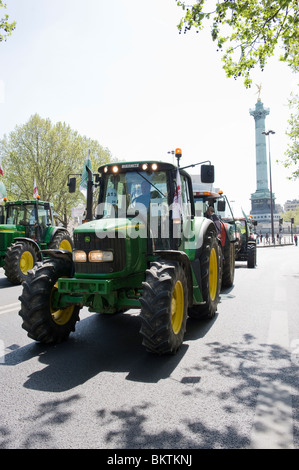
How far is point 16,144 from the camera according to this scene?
109 feet

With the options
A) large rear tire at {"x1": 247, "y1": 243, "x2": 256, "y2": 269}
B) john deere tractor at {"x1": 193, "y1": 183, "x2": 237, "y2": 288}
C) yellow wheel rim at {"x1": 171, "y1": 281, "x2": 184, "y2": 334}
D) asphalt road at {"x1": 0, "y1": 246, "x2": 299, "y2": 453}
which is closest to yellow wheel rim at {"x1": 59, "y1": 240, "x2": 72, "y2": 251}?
john deere tractor at {"x1": 193, "y1": 183, "x2": 237, "y2": 288}

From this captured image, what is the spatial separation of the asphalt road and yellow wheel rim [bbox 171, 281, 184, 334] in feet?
1.11

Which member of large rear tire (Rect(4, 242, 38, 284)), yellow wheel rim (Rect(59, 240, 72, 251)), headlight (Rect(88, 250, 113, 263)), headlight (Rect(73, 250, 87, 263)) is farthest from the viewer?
yellow wheel rim (Rect(59, 240, 72, 251))

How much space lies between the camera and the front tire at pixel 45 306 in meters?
4.48

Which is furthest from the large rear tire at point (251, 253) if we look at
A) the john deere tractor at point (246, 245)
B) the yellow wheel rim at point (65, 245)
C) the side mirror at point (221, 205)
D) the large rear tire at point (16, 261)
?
the large rear tire at point (16, 261)

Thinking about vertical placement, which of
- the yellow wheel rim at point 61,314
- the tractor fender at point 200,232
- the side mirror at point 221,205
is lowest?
the yellow wheel rim at point 61,314

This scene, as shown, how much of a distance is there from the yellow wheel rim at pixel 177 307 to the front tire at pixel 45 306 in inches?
58.0

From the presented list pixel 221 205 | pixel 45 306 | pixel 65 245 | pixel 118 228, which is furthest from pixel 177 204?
pixel 65 245

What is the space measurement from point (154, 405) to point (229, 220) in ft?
29.7

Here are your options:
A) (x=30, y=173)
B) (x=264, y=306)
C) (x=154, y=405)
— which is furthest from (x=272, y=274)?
(x=30, y=173)

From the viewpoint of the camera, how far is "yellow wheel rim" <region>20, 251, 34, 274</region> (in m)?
10.5

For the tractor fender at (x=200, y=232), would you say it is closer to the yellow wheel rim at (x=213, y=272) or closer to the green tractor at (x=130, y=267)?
the green tractor at (x=130, y=267)

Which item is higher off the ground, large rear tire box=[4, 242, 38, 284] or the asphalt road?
large rear tire box=[4, 242, 38, 284]

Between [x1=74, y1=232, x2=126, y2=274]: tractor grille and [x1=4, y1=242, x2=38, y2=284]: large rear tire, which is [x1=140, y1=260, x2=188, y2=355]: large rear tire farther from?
[x1=4, y1=242, x2=38, y2=284]: large rear tire
